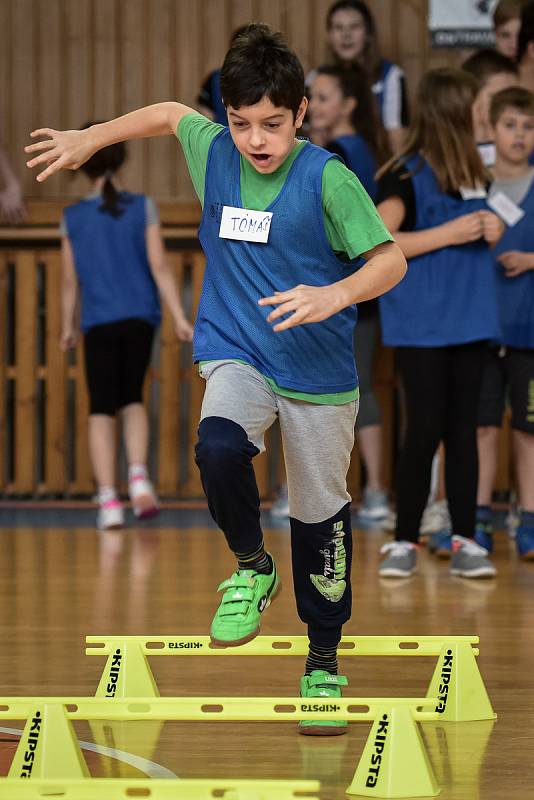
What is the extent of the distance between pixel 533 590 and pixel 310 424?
1788 millimetres

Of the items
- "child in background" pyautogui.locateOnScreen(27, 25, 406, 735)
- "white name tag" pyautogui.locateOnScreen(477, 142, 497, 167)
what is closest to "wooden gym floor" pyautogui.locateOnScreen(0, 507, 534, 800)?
"child in background" pyautogui.locateOnScreen(27, 25, 406, 735)

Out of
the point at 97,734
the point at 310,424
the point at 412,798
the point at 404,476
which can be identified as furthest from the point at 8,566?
the point at 412,798

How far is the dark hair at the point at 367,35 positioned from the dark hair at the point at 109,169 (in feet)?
3.96

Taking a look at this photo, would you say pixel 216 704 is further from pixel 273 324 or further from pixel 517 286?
pixel 517 286

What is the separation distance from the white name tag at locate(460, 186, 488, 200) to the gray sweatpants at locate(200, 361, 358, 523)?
1.81 m

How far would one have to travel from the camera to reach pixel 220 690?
2.83 metres

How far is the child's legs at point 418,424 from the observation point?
4105mm

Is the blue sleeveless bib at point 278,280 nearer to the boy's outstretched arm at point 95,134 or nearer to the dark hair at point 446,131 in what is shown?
the boy's outstretched arm at point 95,134

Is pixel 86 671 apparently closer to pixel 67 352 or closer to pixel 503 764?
pixel 503 764

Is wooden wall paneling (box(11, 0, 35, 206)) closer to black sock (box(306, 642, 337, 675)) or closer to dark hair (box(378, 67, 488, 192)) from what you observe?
dark hair (box(378, 67, 488, 192))

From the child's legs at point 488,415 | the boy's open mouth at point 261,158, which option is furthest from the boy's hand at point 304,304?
the child's legs at point 488,415

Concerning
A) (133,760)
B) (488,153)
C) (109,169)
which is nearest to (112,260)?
(109,169)

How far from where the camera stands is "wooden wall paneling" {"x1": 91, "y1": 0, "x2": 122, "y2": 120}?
22.1ft

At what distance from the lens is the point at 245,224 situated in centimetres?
241
